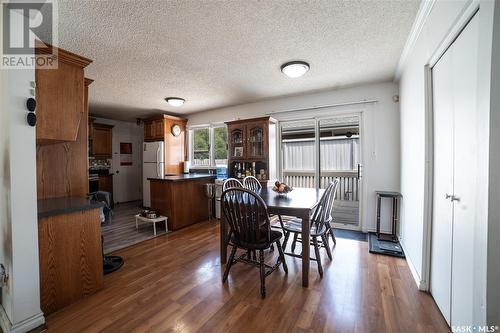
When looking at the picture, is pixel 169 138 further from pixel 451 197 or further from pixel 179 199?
pixel 451 197

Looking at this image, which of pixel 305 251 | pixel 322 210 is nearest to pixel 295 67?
pixel 322 210

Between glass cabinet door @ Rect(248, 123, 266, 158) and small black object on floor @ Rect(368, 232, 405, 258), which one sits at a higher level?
glass cabinet door @ Rect(248, 123, 266, 158)


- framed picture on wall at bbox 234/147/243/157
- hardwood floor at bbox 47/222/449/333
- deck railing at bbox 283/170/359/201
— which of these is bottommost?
hardwood floor at bbox 47/222/449/333

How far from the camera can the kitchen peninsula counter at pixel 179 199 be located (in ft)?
11.7

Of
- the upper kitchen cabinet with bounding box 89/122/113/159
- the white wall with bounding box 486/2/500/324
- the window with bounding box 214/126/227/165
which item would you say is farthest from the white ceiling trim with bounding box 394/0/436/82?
the upper kitchen cabinet with bounding box 89/122/113/159

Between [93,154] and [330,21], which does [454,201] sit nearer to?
[330,21]

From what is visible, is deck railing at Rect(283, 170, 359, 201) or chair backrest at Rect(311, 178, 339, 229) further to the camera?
deck railing at Rect(283, 170, 359, 201)

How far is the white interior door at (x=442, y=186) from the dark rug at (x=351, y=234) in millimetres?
1377

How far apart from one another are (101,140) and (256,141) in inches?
172

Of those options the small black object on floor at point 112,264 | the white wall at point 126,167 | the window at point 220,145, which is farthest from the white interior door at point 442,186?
the white wall at point 126,167

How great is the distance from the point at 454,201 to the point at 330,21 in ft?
5.51

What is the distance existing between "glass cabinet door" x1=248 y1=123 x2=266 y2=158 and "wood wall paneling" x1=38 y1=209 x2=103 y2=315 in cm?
276

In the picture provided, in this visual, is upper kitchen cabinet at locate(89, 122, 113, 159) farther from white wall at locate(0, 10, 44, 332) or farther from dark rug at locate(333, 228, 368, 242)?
dark rug at locate(333, 228, 368, 242)

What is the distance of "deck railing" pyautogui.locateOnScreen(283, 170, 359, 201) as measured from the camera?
4.52 m
